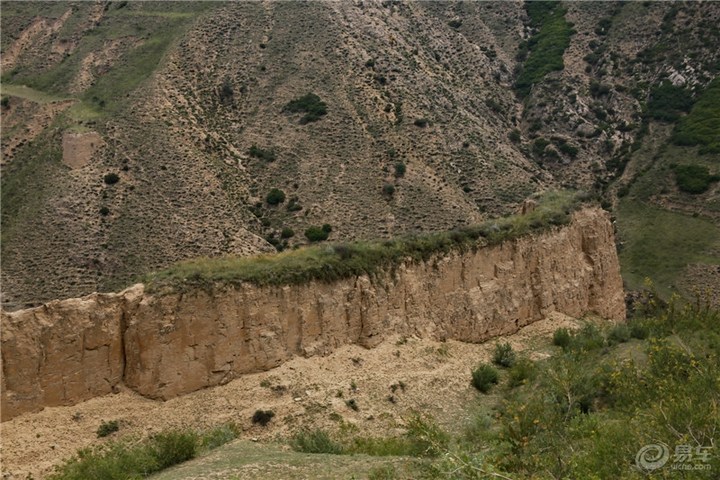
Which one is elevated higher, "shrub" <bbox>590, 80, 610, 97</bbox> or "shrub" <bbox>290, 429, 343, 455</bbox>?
"shrub" <bbox>590, 80, 610, 97</bbox>

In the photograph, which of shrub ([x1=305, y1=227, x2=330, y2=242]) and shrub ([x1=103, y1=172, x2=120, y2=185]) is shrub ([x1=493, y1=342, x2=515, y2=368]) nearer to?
shrub ([x1=305, y1=227, x2=330, y2=242])

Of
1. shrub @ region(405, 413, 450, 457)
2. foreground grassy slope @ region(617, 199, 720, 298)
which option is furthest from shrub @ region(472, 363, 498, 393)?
foreground grassy slope @ region(617, 199, 720, 298)

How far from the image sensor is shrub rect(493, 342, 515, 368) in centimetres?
2861

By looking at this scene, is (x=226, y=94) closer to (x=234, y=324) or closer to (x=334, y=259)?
(x=334, y=259)

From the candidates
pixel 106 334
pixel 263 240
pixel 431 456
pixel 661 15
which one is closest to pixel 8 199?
pixel 263 240

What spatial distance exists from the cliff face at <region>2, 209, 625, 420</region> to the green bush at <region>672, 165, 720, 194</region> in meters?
30.2

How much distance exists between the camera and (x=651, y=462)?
13750 millimetres

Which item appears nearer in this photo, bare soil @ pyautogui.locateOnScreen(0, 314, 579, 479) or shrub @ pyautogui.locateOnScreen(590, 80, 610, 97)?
bare soil @ pyautogui.locateOnScreen(0, 314, 579, 479)

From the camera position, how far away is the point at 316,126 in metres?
56.4

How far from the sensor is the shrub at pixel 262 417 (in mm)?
22703

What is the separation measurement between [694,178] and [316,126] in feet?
80.7

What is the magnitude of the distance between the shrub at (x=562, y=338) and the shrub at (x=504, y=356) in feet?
7.36

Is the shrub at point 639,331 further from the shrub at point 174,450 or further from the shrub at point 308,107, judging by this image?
the shrub at point 308,107

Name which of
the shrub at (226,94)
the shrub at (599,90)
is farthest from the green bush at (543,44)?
the shrub at (226,94)
